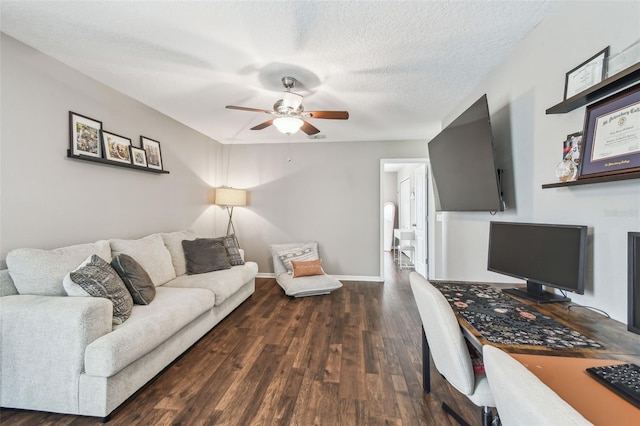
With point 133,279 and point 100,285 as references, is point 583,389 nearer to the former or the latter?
point 100,285

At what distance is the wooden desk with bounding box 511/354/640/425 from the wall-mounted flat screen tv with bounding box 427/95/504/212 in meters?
1.26

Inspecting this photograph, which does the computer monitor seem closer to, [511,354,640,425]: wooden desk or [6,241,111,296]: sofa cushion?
[511,354,640,425]: wooden desk

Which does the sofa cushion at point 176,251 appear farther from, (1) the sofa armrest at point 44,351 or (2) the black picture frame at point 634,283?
(2) the black picture frame at point 634,283

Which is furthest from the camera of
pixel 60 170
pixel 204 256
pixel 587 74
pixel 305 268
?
pixel 305 268

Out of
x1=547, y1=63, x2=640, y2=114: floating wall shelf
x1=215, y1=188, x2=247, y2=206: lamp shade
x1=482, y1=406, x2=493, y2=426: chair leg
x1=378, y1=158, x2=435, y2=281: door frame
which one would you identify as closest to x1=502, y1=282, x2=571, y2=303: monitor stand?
x1=482, y1=406, x2=493, y2=426: chair leg

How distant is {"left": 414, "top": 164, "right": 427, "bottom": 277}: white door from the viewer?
469 cm

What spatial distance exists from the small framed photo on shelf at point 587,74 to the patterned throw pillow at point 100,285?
10.2 feet

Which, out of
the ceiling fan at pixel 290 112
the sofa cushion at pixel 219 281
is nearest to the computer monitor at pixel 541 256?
the ceiling fan at pixel 290 112

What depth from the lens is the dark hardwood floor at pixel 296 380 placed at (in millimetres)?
1575

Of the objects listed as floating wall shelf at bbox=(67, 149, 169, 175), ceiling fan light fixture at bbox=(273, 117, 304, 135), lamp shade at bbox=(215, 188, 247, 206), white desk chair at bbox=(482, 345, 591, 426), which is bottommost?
white desk chair at bbox=(482, 345, 591, 426)

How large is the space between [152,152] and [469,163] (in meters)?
3.54

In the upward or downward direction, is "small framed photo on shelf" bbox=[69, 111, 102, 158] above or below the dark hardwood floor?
above

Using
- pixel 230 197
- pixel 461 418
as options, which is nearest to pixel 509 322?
pixel 461 418

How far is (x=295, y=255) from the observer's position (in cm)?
432
